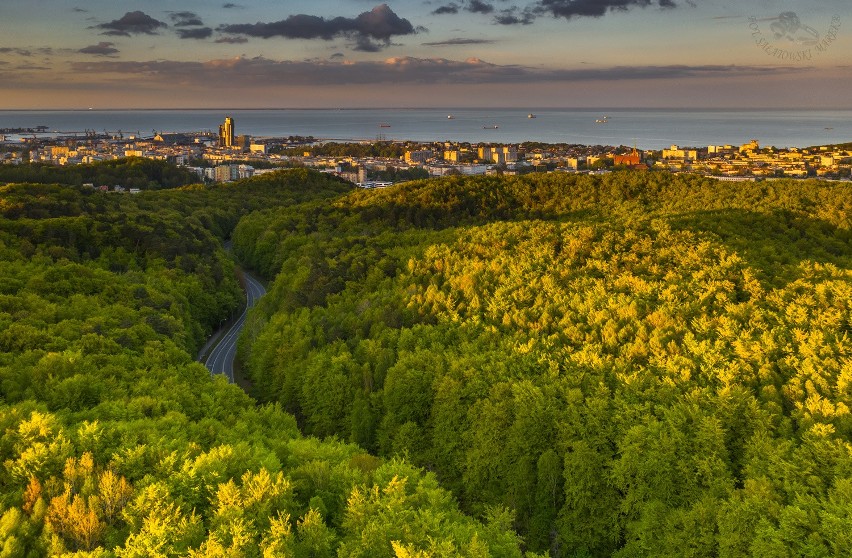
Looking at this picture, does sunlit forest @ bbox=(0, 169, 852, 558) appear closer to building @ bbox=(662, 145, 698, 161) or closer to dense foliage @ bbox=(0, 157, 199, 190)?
dense foliage @ bbox=(0, 157, 199, 190)

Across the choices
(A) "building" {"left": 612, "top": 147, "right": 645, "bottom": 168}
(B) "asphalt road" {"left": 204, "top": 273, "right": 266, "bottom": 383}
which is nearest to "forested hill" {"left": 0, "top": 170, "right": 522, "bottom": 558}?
(B) "asphalt road" {"left": 204, "top": 273, "right": 266, "bottom": 383}

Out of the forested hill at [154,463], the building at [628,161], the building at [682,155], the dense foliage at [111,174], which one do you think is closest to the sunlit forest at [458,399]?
the forested hill at [154,463]

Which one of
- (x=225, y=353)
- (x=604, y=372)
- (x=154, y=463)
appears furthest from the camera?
(x=225, y=353)

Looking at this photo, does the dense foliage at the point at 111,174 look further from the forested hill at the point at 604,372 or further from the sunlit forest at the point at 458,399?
the forested hill at the point at 604,372

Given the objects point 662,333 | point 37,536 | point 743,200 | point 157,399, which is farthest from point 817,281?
point 37,536

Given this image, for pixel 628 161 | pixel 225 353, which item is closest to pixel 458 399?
pixel 225 353

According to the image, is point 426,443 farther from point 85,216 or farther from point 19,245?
point 85,216

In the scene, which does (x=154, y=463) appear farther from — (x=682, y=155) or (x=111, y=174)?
(x=682, y=155)
